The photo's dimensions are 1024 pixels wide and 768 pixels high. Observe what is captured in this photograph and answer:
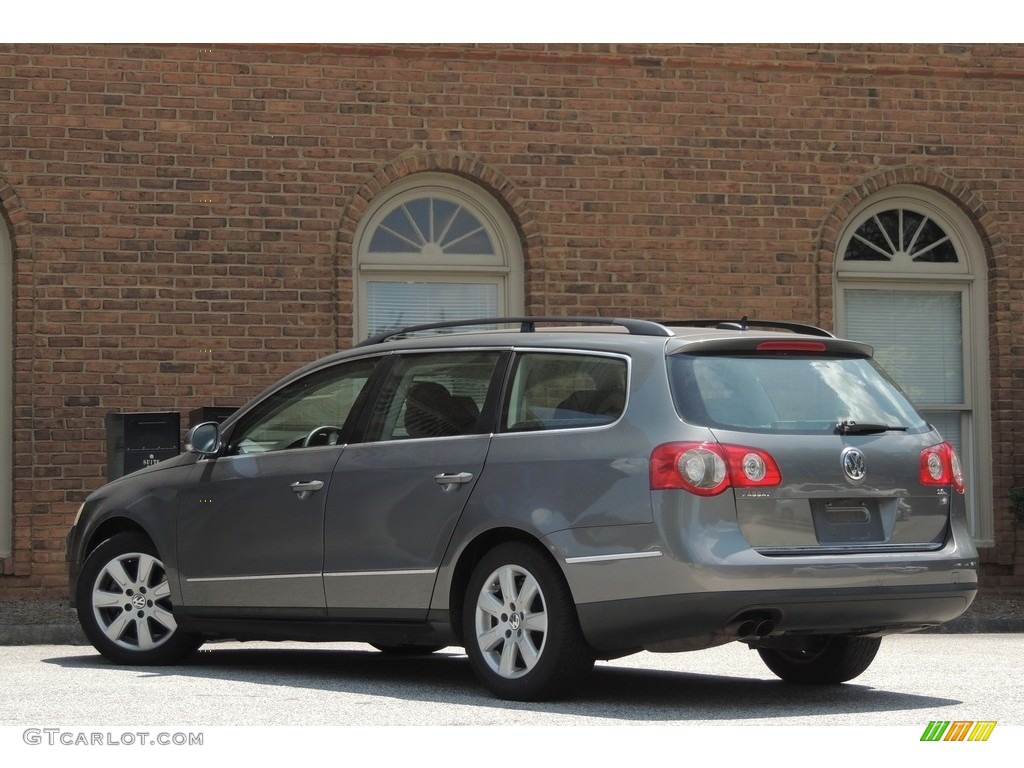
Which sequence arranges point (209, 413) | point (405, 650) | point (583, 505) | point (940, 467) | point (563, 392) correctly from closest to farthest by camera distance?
point (583, 505) < point (940, 467) < point (563, 392) < point (405, 650) < point (209, 413)

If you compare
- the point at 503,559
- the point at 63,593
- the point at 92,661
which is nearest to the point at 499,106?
the point at 63,593

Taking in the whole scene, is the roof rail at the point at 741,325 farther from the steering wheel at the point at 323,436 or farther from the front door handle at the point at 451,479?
the steering wheel at the point at 323,436

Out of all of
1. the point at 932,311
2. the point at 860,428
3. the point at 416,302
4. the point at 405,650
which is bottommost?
the point at 405,650

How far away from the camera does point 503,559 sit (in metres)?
7.69

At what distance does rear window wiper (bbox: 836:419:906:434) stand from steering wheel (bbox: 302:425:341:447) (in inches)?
101

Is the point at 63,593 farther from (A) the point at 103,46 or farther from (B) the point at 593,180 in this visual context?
(B) the point at 593,180

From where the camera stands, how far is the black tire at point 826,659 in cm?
→ 841

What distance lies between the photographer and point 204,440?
30.2ft

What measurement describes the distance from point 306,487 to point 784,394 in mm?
2475

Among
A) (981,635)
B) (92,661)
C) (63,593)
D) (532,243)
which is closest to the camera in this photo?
(92,661)

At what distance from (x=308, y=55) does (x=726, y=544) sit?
865cm

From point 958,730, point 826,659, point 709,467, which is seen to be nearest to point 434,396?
point 709,467

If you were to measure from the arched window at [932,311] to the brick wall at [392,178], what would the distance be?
22 centimetres

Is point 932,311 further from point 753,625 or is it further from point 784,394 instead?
point 753,625
